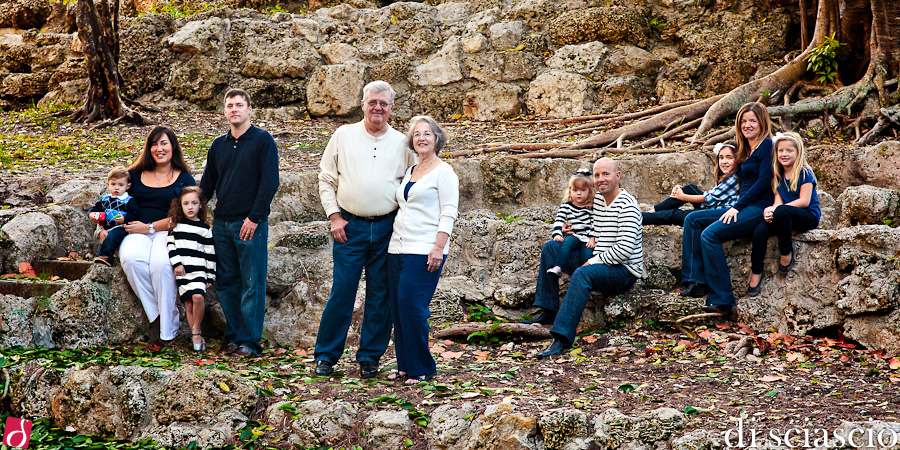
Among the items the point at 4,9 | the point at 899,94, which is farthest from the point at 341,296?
the point at 4,9

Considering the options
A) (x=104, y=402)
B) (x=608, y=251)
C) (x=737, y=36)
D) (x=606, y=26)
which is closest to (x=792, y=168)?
(x=608, y=251)

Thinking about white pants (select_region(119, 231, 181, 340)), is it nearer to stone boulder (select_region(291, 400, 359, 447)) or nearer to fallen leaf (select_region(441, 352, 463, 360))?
stone boulder (select_region(291, 400, 359, 447))

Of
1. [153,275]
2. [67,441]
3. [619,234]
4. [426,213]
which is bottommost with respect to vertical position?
[67,441]

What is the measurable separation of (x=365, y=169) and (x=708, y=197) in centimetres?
291

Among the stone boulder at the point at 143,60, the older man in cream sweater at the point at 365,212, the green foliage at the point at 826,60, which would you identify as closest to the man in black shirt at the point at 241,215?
the older man in cream sweater at the point at 365,212

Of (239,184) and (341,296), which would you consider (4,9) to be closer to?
(239,184)

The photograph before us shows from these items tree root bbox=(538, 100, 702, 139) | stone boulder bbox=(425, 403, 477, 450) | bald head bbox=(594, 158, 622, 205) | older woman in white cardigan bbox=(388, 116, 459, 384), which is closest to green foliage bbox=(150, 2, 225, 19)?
tree root bbox=(538, 100, 702, 139)

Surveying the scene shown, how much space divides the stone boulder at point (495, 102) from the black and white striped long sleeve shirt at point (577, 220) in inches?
215

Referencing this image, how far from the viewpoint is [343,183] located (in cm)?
466

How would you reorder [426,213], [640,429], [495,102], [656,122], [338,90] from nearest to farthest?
[640,429]
[426,213]
[656,122]
[495,102]
[338,90]

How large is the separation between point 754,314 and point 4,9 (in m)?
13.7

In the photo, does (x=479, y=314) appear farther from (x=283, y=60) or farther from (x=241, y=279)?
(x=283, y=60)

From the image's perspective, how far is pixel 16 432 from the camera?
437 centimetres

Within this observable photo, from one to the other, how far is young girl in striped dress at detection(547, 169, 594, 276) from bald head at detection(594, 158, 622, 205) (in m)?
0.20
